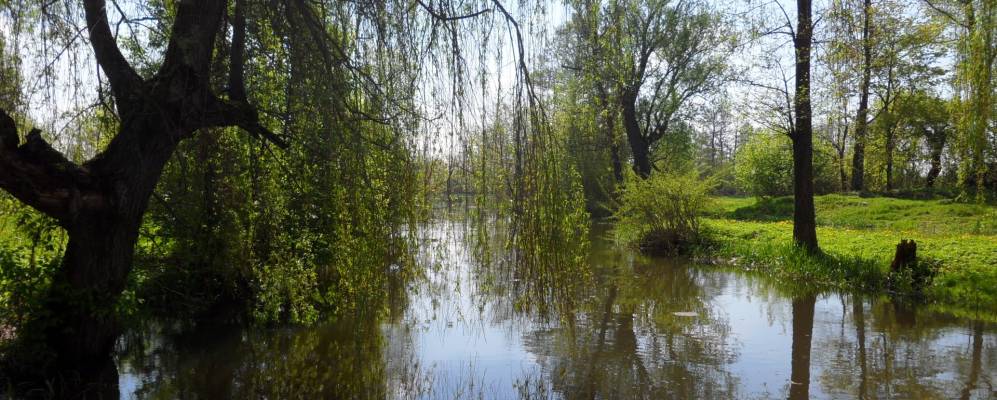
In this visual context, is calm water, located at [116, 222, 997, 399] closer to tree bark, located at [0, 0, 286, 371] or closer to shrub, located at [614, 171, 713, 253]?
tree bark, located at [0, 0, 286, 371]

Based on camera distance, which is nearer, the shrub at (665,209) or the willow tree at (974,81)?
the willow tree at (974,81)

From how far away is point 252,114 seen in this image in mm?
4852

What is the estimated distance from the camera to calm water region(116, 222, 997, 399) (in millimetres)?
5953

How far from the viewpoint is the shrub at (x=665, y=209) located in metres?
15.2

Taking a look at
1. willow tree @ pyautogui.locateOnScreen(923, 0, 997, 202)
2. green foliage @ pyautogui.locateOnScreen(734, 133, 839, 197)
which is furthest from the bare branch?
green foliage @ pyautogui.locateOnScreen(734, 133, 839, 197)

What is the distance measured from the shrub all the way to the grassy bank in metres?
0.66

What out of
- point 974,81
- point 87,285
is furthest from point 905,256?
point 87,285

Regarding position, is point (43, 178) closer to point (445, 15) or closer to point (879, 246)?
point (445, 15)

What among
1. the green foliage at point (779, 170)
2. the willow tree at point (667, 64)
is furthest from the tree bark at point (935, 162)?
the willow tree at point (667, 64)

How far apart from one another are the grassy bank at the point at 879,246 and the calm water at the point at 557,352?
3.01 ft

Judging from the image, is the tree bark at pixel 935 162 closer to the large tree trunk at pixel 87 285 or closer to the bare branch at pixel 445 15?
the bare branch at pixel 445 15

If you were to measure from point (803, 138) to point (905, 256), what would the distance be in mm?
3365

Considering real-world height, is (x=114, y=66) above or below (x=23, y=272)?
above

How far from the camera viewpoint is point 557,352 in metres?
7.34
